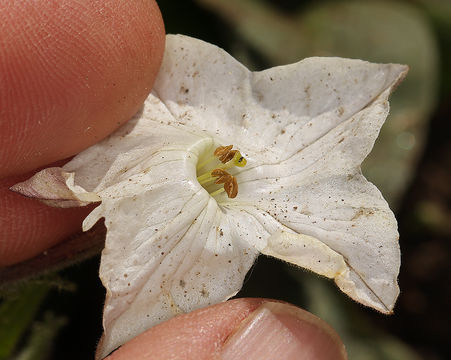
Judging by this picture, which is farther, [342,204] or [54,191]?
[342,204]

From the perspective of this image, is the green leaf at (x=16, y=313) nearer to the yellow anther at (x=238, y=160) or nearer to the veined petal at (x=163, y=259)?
the veined petal at (x=163, y=259)

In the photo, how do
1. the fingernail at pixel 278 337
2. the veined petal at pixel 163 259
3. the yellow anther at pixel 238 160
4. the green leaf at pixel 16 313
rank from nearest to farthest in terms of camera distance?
the veined petal at pixel 163 259
the fingernail at pixel 278 337
the yellow anther at pixel 238 160
the green leaf at pixel 16 313

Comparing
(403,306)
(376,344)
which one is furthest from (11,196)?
(403,306)

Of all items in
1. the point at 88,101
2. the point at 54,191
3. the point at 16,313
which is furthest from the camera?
the point at 16,313

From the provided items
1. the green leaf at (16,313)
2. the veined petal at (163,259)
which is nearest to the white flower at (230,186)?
the veined petal at (163,259)

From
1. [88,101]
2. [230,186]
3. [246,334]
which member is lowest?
[246,334]

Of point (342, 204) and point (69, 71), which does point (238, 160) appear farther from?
point (69, 71)

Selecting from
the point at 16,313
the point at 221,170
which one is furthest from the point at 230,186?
the point at 16,313

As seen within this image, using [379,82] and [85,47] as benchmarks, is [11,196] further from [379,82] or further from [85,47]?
[379,82]
